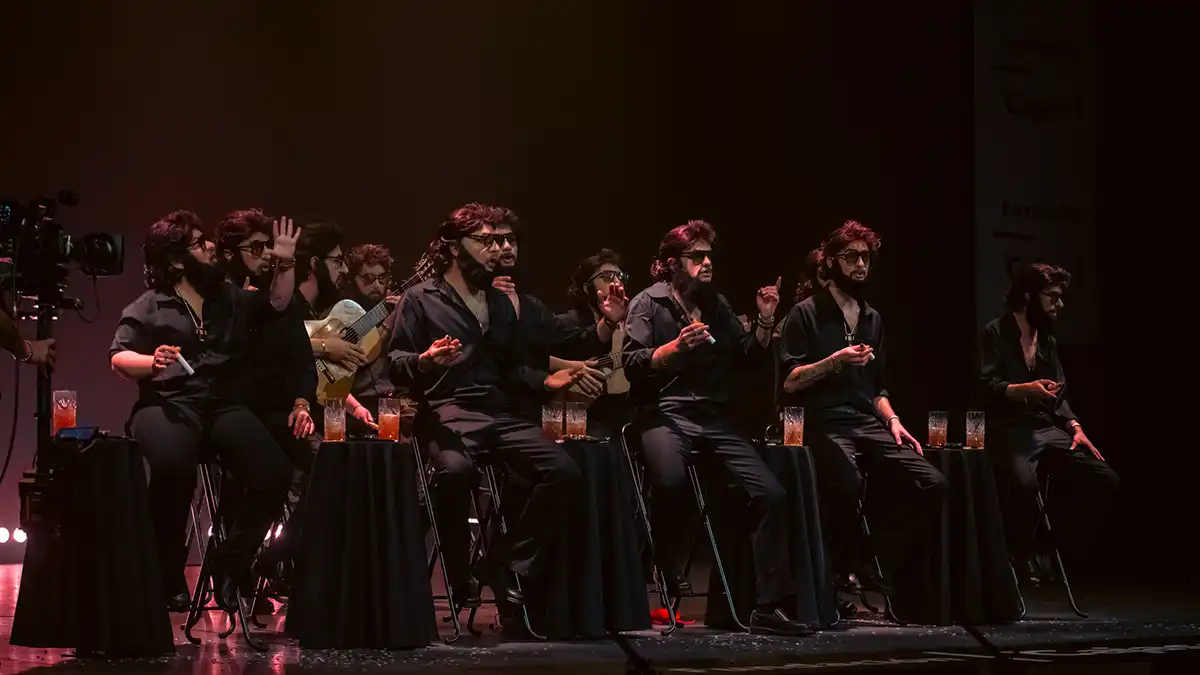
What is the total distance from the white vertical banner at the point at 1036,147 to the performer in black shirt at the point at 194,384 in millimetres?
4378

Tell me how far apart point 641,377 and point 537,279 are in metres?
2.36

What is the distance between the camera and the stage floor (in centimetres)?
436

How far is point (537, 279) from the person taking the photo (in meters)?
8.09

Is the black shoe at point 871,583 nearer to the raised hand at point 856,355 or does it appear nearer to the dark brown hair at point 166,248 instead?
the raised hand at point 856,355

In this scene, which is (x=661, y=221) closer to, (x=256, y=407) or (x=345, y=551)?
(x=256, y=407)

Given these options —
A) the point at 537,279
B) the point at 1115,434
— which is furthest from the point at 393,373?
the point at 1115,434

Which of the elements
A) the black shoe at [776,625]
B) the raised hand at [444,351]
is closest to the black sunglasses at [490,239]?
the raised hand at [444,351]

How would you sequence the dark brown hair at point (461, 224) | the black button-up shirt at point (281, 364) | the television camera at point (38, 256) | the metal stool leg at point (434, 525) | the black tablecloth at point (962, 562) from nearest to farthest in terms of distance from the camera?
the metal stool leg at point (434, 525) → the television camera at point (38, 256) → the black button-up shirt at point (281, 364) → the dark brown hair at point (461, 224) → the black tablecloth at point (962, 562)

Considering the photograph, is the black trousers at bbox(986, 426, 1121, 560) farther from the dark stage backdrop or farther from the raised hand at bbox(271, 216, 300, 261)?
the raised hand at bbox(271, 216, 300, 261)

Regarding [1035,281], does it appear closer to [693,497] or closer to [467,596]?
[693,497]

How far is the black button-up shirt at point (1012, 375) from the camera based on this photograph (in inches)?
260

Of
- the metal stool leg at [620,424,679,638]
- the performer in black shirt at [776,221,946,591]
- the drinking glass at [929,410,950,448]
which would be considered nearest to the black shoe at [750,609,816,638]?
the metal stool leg at [620,424,679,638]

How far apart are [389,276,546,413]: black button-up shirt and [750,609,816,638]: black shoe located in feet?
3.81

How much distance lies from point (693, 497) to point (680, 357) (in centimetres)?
53
